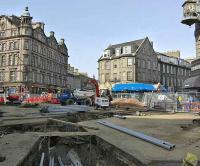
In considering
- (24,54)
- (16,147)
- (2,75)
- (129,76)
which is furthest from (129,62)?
(16,147)

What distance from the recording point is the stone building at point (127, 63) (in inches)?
2753

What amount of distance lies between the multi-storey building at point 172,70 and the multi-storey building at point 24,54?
32612 millimetres

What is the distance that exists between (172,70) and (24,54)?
150 ft

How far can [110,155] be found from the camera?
9.83 meters

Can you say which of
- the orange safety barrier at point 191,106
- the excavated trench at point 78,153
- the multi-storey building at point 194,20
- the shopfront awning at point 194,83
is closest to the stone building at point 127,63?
the multi-storey building at point 194,20

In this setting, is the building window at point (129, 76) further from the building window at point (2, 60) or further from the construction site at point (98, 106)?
the building window at point (2, 60)

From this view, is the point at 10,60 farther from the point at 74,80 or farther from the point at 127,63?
the point at 74,80

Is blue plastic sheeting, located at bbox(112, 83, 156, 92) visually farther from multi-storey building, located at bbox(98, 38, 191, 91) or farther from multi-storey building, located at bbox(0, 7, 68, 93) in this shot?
multi-storey building, located at bbox(0, 7, 68, 93)

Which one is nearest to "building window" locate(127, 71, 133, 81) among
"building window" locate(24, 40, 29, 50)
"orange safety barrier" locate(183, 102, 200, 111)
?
"building window" locate(24, 40, 29, 50)

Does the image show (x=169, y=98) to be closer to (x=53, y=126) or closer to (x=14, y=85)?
(x=53, y=126)

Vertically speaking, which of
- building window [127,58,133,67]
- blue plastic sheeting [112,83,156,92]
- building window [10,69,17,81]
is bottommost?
blue plastic sheeting [112,83,156,92]

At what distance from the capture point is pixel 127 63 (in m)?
69.9

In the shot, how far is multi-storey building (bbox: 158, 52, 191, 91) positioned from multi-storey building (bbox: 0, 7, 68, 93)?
1284 inches

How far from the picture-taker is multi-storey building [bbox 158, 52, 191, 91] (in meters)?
83.1
